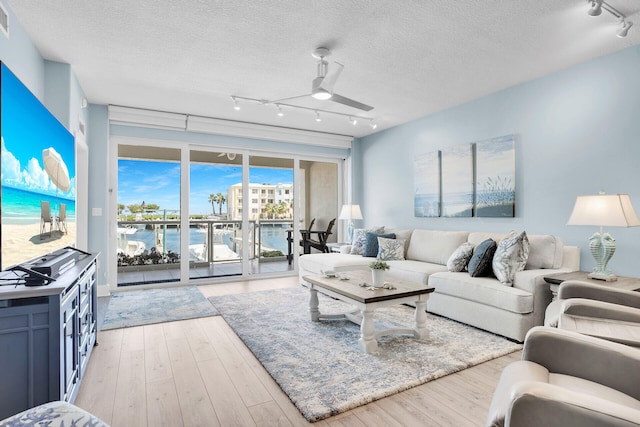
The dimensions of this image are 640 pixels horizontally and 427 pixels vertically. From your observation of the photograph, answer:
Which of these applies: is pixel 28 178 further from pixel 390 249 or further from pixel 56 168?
pixel 390 249

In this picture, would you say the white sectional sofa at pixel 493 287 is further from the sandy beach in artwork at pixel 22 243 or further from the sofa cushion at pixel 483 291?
the sandy beach in artwork at pixel 22 243

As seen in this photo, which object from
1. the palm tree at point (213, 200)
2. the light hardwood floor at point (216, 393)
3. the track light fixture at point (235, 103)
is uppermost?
the track light fixture at point (235, 103)

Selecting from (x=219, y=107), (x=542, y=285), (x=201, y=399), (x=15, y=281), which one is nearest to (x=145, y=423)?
(x=201, y=399)

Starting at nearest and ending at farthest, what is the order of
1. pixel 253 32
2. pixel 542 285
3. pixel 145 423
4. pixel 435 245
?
pixel 145 423, pixel 253 32, pixel 542 285, pixel 435 245

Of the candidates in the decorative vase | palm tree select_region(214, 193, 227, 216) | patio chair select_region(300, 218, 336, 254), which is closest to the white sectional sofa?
the decorative vase

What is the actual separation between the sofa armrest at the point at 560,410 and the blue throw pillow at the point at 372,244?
387cm

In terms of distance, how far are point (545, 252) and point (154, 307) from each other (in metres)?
4.34

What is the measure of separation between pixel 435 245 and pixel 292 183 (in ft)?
9.48

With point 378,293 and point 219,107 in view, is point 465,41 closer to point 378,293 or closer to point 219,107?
point 378,293

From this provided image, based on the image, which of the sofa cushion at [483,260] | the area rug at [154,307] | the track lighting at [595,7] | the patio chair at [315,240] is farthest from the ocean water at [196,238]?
the track lighting at [595,7]

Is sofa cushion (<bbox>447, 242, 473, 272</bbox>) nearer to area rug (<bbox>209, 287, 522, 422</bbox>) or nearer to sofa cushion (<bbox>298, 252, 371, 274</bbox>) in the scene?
area rug (<bbox>209, 287, 522, 422</bbox>)

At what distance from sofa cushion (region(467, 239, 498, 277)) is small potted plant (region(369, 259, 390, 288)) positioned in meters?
1.10

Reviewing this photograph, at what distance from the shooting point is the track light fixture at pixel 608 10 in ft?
7.38

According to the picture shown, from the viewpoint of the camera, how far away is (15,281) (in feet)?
5.80
